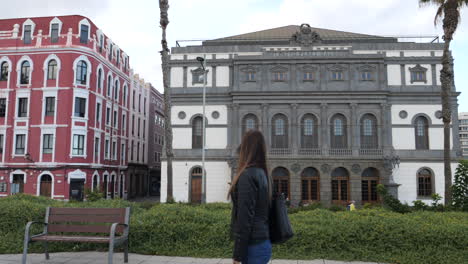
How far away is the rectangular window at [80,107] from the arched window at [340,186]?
23.8m

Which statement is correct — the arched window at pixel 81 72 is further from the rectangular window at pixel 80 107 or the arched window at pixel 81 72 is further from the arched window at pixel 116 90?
the arched window at pixel 116 90

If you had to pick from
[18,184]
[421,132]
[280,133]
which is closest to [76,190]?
[18,184]

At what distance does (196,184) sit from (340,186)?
12.8m

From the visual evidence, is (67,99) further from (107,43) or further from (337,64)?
(337,64)

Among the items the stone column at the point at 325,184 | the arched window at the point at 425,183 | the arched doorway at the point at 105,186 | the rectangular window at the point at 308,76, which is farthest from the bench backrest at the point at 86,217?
the arched doorway at the point at 105,186

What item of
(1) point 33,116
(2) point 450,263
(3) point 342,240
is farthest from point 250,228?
(1) point 33,116

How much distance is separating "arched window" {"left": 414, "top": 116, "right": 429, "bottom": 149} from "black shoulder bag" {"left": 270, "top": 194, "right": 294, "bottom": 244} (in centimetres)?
3163

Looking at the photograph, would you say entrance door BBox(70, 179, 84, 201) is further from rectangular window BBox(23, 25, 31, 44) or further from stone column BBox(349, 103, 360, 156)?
stone column BBox(349, 103, 360, 156)

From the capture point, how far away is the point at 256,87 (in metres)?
33.1

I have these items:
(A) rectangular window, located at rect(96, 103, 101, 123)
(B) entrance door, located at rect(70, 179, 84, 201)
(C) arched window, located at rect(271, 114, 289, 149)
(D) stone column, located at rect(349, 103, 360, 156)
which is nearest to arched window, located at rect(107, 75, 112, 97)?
(A) rectangular window, located at rect(96, 103, 101, 123)

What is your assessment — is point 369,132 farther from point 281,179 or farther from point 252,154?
point 252,154

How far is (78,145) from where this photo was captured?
33125 mm

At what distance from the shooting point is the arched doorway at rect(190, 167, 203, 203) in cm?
3234

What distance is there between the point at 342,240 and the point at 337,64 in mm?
26859
